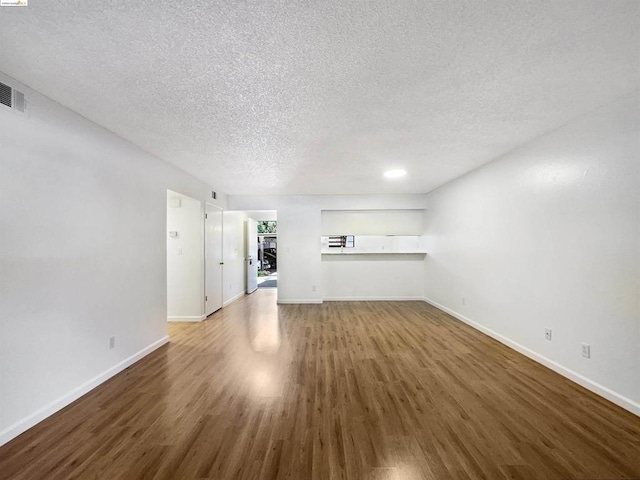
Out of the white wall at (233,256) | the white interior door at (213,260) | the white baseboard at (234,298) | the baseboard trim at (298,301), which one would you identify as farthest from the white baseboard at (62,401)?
the baseboard trim at (298,301)

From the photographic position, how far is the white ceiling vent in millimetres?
1837

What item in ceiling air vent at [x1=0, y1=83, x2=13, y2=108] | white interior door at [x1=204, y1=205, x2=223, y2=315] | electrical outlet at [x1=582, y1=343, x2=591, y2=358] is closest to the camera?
ceiling air vent at [x1=0, y1=83, x2=13, y2=108]

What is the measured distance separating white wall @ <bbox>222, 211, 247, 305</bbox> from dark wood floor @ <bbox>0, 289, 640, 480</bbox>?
2.81m

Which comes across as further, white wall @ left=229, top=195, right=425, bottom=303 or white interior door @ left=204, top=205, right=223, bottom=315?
white wall @ left=229, top=195, right=425, bottom=303

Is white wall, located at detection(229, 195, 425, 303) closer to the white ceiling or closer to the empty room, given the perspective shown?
the empty room

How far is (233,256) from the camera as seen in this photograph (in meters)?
6.62

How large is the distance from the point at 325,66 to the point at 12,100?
215 centimetres

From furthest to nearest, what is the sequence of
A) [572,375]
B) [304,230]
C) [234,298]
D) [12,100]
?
[234,298]
[304,230]
[572,375]
[12,100]

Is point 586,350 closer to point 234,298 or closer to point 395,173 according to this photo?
point 395,173

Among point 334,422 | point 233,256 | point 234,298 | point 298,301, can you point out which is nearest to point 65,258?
point 334,422

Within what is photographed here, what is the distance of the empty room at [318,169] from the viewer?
155cm

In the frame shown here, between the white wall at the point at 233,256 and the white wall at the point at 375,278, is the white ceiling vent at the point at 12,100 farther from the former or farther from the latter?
the white wall at the point at 375,278

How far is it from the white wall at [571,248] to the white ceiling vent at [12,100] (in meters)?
4.54

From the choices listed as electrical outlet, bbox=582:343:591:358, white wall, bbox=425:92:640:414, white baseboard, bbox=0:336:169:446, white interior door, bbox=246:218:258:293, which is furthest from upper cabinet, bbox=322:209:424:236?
white baseboard, bbox=0:336:169:446
